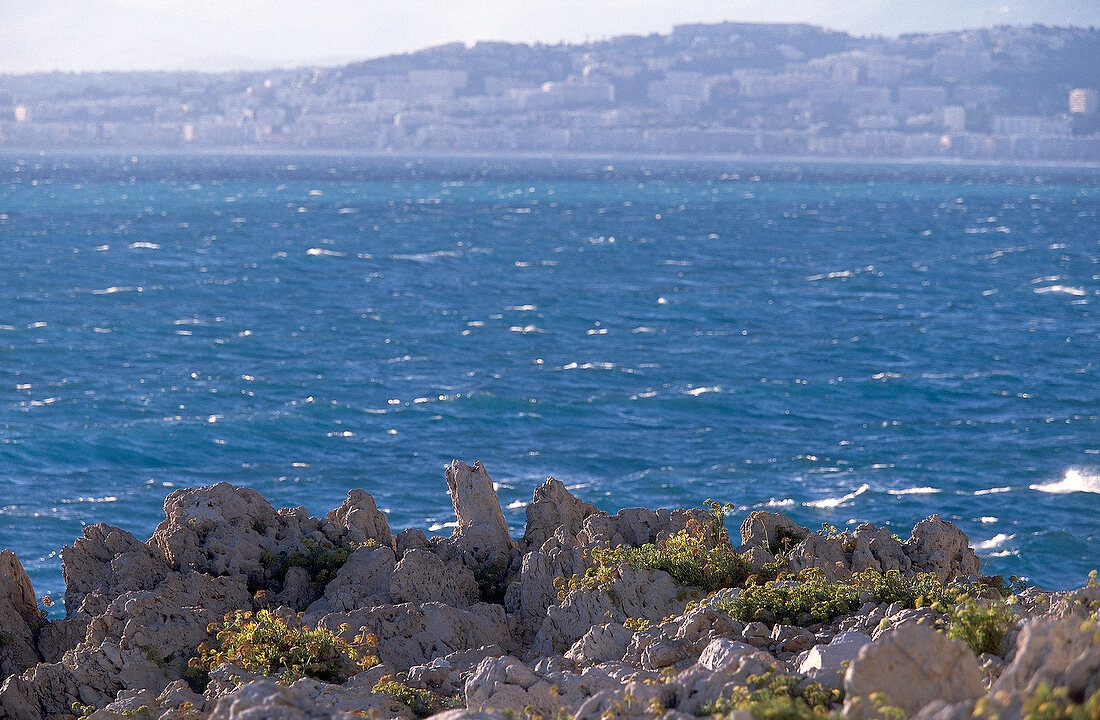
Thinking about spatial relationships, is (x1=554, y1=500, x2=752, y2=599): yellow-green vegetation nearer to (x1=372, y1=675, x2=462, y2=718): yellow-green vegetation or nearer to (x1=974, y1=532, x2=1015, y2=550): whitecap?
(x1=372, y1=675, x2=462, y2=718): yellow-green vegetation

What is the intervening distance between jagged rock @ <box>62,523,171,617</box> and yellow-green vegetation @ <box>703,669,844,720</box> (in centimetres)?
1094

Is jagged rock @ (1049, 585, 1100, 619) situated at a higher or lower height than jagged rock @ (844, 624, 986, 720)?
lower

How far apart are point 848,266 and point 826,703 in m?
72.9

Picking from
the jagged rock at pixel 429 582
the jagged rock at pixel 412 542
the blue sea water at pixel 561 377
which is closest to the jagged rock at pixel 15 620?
the jagged rock at pixel 429 582

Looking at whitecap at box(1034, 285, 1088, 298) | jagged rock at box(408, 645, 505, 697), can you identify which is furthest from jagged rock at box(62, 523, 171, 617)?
whitecap at box(1034, 285, 1088, 298)

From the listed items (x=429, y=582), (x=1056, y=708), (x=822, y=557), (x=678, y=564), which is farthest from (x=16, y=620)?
(x=1056, y=708)

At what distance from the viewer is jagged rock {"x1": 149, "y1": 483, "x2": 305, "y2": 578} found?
797 inches

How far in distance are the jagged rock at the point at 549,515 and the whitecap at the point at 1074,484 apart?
55.0ft

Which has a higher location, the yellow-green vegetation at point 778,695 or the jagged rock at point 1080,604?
the yellow-green vegetation at point 778,695

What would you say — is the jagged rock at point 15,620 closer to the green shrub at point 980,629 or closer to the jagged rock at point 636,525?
the jagged rock at point 636,525

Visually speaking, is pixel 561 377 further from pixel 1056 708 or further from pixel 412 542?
pixel 1056 708

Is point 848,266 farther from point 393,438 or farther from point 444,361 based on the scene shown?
point 393,438

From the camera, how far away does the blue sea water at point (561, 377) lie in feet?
108

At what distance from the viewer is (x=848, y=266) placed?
82.2 meters
